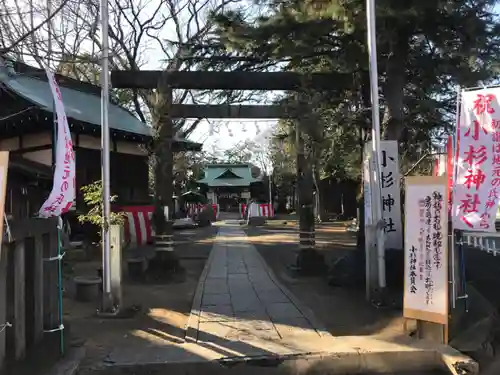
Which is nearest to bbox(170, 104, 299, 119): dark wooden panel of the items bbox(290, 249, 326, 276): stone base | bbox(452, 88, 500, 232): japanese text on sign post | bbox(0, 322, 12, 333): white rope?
bbox(290, 249, 326, 276): stone base

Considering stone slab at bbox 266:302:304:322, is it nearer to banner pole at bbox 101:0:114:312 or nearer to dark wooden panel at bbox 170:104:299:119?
banner pole at bbox 101:0:114:312

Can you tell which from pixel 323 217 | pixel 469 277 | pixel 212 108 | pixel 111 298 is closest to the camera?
pixel 111 298

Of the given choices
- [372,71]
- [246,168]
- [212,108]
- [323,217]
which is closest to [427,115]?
[372,71]

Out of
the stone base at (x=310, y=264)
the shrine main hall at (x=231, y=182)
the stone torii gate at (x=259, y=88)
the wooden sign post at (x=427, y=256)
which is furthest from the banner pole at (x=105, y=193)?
the shrine main hall at (x=231, y=182)

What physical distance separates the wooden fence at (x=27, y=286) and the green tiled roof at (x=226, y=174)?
3946 centimetres

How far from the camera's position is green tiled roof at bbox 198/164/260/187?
46375mm

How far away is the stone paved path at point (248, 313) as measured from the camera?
276 inches

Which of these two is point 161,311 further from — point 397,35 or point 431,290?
point 397,35

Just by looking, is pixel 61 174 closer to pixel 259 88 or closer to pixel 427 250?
pixel 427 250

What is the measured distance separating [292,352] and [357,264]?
4542 millimetres

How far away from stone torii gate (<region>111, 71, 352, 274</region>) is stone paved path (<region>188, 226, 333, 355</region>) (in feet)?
4.17

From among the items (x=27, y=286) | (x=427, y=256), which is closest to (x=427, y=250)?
(x=427, y=256)

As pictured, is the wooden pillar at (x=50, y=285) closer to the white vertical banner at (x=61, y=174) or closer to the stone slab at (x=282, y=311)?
the white vertical banner at (x=61, y=174)

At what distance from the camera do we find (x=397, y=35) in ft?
32.2
